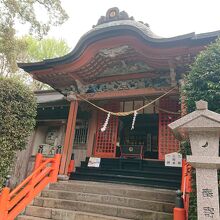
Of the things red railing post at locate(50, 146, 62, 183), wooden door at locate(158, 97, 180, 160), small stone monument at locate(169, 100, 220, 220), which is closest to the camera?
small stone monument at locate(169, 100, 220, 220)

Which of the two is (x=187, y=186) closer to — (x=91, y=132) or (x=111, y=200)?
(x=111, y=200)

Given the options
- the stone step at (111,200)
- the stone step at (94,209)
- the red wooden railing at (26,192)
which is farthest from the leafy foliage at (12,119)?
the stone step at (111,200)

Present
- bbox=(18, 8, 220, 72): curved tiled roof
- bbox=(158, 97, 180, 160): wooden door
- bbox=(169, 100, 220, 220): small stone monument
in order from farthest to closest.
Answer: bbox=(158, 97, 180, 160): wooden door
bbox=(18, 8, 220, 72): curved tiled roof
bbox=(169, 100, 220, 220): small stone monument

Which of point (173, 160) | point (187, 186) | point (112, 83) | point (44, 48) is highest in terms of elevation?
point (44, 48)

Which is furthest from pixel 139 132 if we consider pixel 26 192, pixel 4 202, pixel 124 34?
pixel 4 202

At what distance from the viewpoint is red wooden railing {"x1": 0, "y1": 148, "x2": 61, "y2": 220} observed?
5.07 meters

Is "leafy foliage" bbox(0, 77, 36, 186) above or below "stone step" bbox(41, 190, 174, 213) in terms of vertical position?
above

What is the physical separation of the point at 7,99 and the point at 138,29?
4.22 meters

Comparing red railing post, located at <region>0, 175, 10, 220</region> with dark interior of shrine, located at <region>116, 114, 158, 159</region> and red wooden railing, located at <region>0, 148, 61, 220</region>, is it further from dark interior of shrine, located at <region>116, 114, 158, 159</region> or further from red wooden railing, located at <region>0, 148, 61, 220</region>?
dark interior of shrine, located at <region>116, 114, 158, 159</region>

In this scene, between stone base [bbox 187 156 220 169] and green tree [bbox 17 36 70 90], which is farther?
green tree [bbox 17 36 70 90]

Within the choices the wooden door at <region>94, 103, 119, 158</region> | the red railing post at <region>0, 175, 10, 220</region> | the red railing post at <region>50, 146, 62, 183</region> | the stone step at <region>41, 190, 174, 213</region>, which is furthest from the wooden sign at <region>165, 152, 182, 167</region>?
the red railing post at <region>0, 175, 10, 220</region>

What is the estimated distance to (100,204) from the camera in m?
5.22

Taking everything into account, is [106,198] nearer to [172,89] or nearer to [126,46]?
[172,89]

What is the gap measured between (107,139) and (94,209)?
417cm
